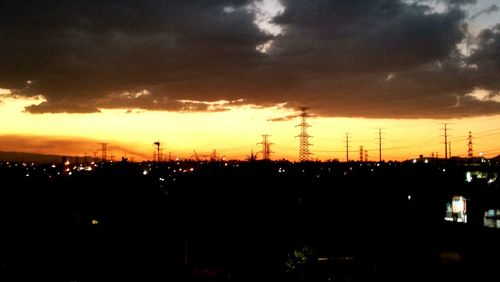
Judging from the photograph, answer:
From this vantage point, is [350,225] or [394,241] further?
[350,225]

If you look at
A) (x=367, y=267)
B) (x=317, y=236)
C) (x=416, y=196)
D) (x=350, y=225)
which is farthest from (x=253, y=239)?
(x=416, y=196)

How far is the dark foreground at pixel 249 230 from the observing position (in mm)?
20641

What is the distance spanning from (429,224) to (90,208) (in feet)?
69.5

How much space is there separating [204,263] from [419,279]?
32.0ft

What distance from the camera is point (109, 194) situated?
113 feet

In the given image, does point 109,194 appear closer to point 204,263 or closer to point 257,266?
point 204,263

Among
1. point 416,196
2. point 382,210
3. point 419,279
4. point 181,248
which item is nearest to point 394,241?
point 419,279

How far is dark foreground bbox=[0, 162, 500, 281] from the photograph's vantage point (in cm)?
2064

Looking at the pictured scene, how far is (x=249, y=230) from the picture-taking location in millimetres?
27609

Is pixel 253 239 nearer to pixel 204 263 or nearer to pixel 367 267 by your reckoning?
pixel 204 263

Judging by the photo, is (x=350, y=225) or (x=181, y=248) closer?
(x=181, y=248)

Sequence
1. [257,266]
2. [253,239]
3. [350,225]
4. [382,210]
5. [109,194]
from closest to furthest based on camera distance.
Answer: [257,266], [253,239], [350,225], [382,210], [109,194]

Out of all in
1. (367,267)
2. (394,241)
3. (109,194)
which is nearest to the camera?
(367,267)

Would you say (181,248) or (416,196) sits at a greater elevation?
(416,196)
